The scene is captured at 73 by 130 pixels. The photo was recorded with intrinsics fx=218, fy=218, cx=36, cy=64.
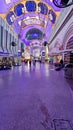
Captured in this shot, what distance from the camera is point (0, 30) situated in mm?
32312

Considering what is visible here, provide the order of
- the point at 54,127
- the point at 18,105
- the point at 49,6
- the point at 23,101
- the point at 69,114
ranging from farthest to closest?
the point at 49,6 < the point at 23,101 < the point at 18,105 < the point at 69,114 < the point at 54,127

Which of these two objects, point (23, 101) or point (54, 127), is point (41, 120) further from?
point (23, 101)

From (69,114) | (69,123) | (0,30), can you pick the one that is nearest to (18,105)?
(69,114)

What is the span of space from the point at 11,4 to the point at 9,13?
217 cm

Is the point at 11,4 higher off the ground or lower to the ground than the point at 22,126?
higher

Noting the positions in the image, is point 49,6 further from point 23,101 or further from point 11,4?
point 23,101

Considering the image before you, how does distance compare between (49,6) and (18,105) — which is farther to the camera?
(49,6)

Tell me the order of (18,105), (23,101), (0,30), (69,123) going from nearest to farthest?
(69,123) < (18,105) < (23,101) < (0,30)

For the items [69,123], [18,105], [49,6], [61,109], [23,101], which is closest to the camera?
[69,123]

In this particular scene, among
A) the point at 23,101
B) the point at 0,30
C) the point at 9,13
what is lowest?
the point at 23,101

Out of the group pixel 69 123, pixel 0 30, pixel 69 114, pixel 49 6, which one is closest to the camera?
pixel 69 123

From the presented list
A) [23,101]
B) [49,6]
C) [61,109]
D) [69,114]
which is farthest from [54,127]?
[49,6]

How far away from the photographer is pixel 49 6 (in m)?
46.4

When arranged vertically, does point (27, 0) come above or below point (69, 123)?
above
